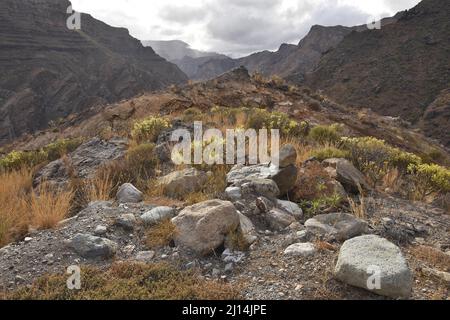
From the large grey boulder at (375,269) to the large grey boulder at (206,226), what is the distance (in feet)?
4.30

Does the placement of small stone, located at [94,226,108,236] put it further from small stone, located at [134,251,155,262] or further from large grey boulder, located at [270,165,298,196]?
large grey boulder, located at [270,165,298,196]

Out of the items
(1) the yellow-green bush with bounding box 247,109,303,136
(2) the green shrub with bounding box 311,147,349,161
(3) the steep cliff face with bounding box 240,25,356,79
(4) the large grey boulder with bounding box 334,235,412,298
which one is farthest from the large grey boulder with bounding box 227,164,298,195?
(3) the steep cliff face with bounding box 240,25,356,79

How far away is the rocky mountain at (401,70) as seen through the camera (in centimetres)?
4572

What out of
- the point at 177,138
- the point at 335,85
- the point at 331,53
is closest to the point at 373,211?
the point at 177,138

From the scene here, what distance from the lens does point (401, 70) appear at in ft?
174

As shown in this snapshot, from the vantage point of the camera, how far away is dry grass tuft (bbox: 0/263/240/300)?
3.62 m

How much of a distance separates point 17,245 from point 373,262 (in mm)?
3705

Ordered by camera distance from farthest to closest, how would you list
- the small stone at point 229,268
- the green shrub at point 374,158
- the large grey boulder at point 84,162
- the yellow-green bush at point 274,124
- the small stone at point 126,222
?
the yellow-green bush at point 274,124 < the large grey boulder at point 84,162 < the green shrub at point 374,158 < the small stone at point 126,222 < the small stone at point 229,268

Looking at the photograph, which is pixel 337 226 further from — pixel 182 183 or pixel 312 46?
pixel 312 46

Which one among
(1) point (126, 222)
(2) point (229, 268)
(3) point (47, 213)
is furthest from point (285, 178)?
(3) point (47, 213)

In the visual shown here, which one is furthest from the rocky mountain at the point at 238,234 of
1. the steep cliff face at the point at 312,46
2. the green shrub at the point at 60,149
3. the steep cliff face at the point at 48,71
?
the steep cliff face at the point at 312,46

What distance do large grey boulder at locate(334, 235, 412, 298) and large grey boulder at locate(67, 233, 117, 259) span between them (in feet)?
7.58

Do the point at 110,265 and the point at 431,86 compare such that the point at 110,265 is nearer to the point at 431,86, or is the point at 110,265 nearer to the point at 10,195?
the point at 10,195

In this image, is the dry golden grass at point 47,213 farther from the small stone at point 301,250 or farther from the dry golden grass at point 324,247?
the dry golden grass at point 324,247
